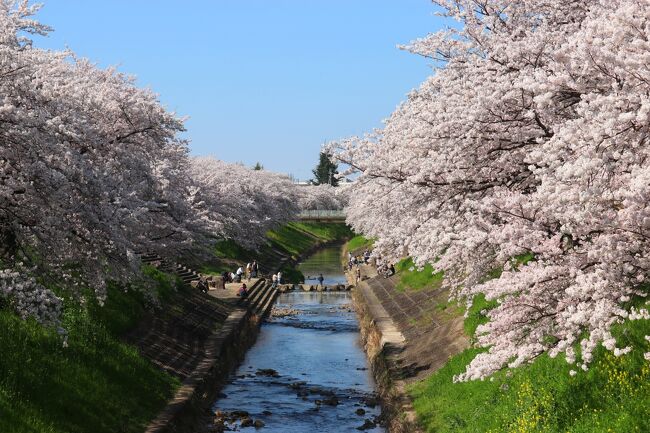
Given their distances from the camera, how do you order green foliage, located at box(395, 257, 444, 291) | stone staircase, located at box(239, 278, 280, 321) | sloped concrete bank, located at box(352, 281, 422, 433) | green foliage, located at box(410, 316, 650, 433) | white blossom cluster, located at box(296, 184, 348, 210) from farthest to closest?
1. white blossom cluster, located at box(296, 184, 348, 210)
2. stone staircase, located at box(239, 278, 280, 321)
3. green foliage, located at box(395, 257, 444, 291)
4. sloped concrete bank, located at box(352, 281, 422, 433)
5. green foliage, located at box(410, 316, 650, 433)

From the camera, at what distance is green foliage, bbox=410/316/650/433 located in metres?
12.6

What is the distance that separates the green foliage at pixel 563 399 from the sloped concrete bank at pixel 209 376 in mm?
7208

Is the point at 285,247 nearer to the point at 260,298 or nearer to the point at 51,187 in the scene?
the point at 260,298

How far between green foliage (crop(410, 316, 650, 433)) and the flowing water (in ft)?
23.2

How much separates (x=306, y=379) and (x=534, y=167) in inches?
953

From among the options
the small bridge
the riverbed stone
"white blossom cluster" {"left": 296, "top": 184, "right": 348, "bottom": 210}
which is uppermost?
"white blossom cluster" {"left": 296, "top": 184, "right": 348, "bottom": 210}

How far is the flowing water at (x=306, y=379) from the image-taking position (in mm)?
26297

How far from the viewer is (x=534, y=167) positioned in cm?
1067

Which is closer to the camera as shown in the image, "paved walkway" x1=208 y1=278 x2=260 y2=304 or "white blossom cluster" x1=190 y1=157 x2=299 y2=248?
"paved walkway" x1=208 y1=278 x2=260 y2=304

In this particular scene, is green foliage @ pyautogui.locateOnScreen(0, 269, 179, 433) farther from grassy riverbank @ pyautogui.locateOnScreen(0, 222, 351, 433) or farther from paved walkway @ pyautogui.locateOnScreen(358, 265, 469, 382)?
paved walkway @ pyautogui.locateOnScreen(358, 265, 469, 382)

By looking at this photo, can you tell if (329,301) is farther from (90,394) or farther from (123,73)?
(90,394)

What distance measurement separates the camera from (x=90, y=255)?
1589 centimetres

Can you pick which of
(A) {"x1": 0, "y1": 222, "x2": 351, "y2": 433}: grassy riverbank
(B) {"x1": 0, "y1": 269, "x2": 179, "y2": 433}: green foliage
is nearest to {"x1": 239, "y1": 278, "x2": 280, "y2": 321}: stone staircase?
(A) {"x1": 0, "y1": 222, "x2": 351, "y2": 433}: grassy riverbank

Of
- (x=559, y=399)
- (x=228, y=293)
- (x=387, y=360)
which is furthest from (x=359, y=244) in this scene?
(x=559, y=399)
